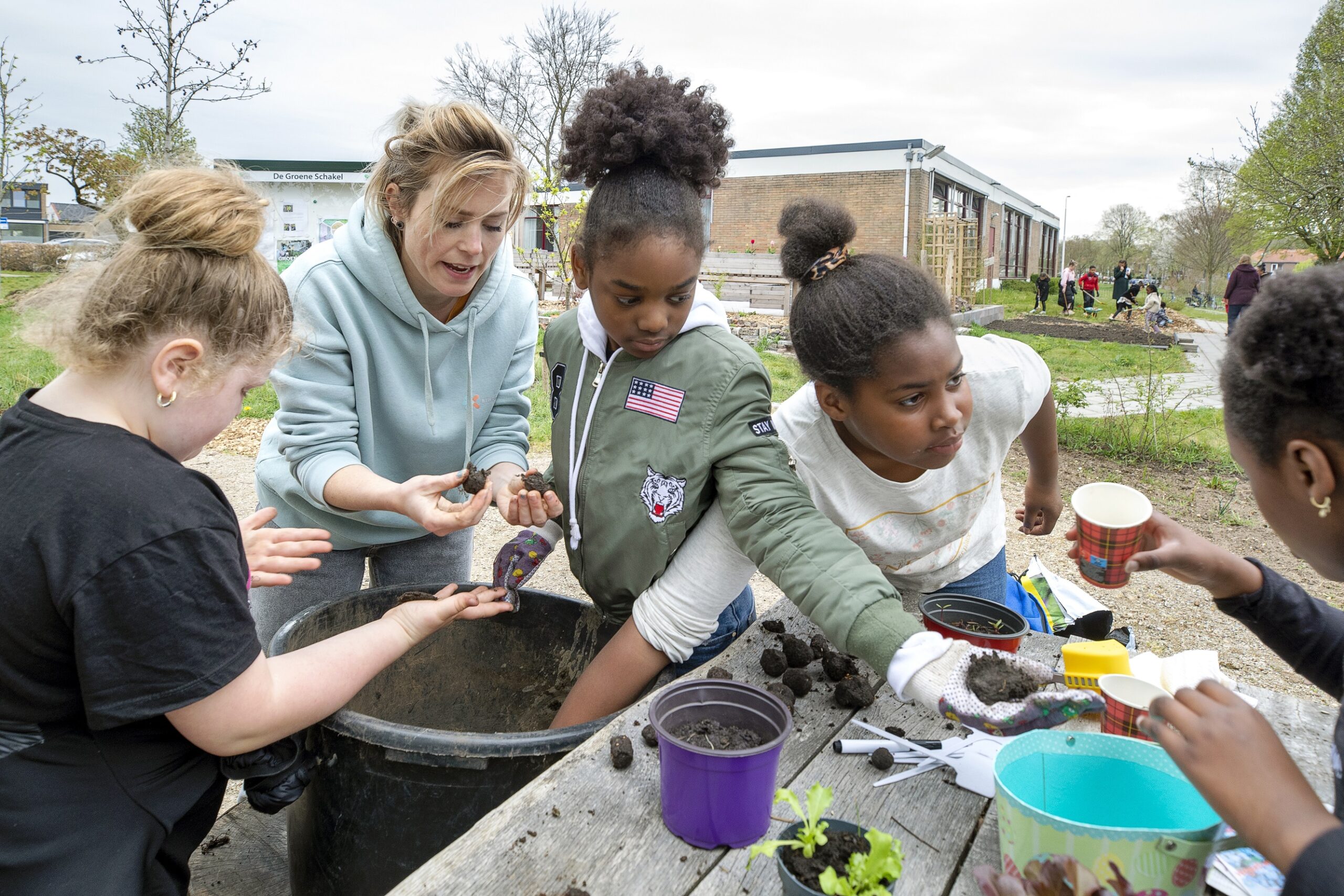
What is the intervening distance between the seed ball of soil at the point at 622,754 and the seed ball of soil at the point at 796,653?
477 millimetres

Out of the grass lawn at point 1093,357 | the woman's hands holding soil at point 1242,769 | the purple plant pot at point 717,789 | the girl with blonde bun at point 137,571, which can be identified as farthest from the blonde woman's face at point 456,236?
the grass lawn at point 1093,357

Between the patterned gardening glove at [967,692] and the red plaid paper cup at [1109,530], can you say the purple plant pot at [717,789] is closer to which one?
the patterned gardening glove at [967,692]

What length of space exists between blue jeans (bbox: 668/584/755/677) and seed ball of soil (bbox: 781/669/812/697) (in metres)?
0.39

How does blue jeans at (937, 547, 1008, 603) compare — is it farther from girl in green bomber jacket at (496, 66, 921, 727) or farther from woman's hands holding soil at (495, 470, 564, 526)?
woman's hands holding soil at (495, 470, 564, 526)

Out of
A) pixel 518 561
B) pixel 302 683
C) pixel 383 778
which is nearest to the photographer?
pixel 302 683

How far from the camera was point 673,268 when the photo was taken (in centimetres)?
196

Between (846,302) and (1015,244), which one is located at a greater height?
(1015,244)

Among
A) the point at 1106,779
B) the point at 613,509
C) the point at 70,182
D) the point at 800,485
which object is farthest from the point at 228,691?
the point at 70,182

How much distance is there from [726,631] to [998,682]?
3.20 ft

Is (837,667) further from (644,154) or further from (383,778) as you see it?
(644,154)

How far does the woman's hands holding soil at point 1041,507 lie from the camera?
2.51m

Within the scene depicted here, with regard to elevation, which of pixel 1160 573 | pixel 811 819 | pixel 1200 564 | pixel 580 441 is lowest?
pixel 1160 573

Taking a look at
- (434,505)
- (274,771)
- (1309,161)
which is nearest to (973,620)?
(434,505)

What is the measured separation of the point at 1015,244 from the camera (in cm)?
4769
